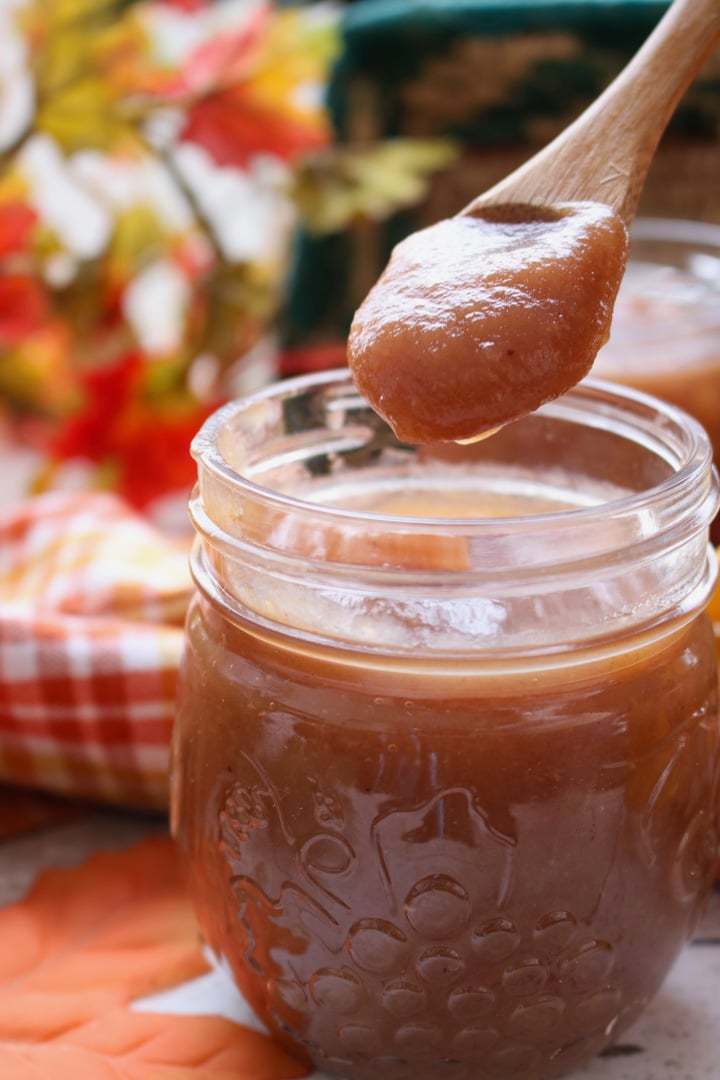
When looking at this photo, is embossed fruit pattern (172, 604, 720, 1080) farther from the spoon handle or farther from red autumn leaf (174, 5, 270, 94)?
red autumn leaf (174, 5, 270, 94)

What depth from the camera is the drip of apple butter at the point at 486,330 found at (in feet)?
2.31

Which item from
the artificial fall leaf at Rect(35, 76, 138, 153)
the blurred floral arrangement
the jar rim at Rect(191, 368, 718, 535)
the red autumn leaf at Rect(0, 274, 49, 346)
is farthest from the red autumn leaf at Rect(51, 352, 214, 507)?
the jar rim at Rect(191, 368, 718, 535)

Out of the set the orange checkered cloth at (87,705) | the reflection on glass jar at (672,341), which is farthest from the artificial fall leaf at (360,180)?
the orange checkered cloth at (87,705)

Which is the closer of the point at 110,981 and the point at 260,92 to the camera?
the point at 110,981

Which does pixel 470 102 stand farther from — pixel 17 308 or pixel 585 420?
pixel 585 420

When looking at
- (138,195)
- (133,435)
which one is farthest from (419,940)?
(138,195)

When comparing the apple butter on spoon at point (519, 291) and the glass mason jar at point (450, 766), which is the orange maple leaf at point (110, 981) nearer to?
the glass mason jar at point (450, 766)

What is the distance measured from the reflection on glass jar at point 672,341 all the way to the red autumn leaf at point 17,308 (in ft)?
2.35

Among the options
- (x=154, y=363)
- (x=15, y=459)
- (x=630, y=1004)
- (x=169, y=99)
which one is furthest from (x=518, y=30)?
(x=630, y=1004)

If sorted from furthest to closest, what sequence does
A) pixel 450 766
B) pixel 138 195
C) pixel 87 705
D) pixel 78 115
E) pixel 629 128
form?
pixel 138 195 → pixel 78 115 → pixel 87 705 → pixel 629 128 → pixel 450 766

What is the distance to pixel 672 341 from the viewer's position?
1.17 metres

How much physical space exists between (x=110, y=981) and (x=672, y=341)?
2.30 ft

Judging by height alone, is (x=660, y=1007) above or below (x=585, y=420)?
below

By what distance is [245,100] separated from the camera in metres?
1.61
